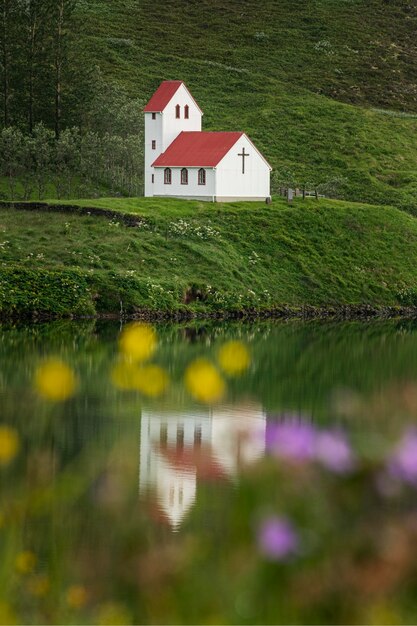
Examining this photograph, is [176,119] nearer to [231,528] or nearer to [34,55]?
[34,55]

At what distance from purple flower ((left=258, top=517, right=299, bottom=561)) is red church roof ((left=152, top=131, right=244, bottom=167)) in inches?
2530

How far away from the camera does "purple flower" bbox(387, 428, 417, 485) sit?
8.56 meters

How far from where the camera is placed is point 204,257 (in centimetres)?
6544

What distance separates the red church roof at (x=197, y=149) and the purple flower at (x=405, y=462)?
209ft

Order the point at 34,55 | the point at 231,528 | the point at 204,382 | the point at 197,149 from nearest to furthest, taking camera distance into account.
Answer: the point at 231,528 → the point at 204,382 → the point at 197,149 → the point at 34,55

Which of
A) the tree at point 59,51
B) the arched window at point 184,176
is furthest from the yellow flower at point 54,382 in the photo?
the tree at point 59,51

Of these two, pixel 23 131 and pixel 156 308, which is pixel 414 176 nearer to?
pixel 23 131

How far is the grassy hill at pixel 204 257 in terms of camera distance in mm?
58250

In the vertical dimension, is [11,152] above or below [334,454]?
above

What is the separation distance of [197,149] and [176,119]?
2.55 m

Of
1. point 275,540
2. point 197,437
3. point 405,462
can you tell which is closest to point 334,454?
point 405,462

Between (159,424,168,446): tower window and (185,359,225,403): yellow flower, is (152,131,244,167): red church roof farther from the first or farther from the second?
(185,359,225,403): yellow flower

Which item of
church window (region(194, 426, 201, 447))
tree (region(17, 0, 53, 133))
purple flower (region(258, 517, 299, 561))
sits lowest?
church window (region(194, 426, 201, 447))

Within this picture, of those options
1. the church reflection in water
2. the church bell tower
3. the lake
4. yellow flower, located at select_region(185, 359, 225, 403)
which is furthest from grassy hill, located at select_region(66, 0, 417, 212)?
yellow flower, located at select_region(185, 359, 225, 403)
